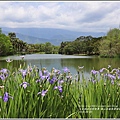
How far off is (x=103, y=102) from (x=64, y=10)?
1.23m

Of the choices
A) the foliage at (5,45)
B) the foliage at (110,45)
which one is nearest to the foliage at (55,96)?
the foliage at (5,45)

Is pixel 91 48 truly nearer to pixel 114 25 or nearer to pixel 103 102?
pixel 114 25

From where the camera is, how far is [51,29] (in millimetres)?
2525

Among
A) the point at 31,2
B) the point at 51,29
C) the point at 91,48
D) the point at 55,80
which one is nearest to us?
the point at 55,80

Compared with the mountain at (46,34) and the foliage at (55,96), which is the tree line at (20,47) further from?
the foliage at (55,96)

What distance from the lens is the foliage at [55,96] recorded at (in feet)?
5.46

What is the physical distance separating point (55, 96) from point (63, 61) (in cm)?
87

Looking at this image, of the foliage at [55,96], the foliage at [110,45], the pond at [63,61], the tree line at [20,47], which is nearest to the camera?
the foliage at [55,96]

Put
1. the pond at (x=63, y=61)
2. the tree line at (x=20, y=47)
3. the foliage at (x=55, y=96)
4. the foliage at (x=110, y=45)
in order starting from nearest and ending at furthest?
the foliage at (x=55, y=96)
the pond at (x=63, y=61)
the tree line at (x=20, y=47)
the foliage at (x=110, y=45)

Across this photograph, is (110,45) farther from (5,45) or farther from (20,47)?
(5,45)

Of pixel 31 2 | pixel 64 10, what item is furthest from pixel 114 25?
pixel 31 2

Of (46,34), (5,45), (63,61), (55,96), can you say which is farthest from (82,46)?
(55,96)

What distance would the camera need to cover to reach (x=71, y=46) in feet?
8.82

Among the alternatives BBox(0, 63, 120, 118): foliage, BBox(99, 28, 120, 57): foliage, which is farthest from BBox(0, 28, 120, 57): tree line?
BBox(0, 63, 120, 118): foliage
